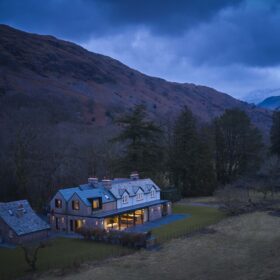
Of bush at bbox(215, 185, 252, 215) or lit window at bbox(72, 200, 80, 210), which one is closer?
lit window at bbox(72, 200, 80, 210)

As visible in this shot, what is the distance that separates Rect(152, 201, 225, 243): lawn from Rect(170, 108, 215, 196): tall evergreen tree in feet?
32.7

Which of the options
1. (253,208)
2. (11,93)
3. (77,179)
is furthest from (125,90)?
(253,208)

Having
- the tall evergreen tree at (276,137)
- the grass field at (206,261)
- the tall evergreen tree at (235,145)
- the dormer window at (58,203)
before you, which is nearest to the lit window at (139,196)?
the dormer window at (58,203)

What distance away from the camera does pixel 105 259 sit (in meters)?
28.1

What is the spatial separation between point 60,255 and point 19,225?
723cm

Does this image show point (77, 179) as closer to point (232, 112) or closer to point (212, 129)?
point (212, 129)

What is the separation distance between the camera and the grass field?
74.9 ft

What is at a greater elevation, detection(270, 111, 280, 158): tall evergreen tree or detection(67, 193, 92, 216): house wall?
detection(270, 111, 280, 158): tall evergreen tree

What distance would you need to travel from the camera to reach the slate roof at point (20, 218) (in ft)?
111

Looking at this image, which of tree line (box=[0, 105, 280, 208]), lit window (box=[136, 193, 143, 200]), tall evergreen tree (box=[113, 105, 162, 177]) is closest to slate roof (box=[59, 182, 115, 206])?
lit window (box=[136, 193, 143, 200])

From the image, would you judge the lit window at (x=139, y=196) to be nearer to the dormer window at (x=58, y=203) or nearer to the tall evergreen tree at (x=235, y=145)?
the dormer window at (x=58, y=203)

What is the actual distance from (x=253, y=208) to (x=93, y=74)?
133212 millimetres

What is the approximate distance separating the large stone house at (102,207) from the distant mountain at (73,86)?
3768 cm

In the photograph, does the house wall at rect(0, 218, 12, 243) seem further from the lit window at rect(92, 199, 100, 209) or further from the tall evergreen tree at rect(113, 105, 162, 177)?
the tall evergreen tree at rect(113, 105, 162, 177)
